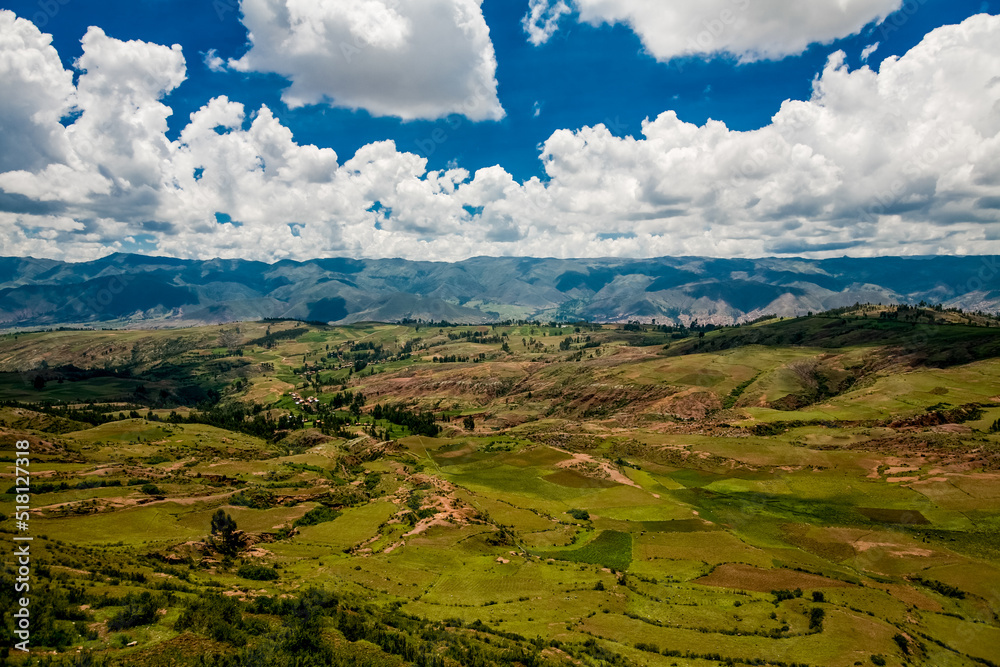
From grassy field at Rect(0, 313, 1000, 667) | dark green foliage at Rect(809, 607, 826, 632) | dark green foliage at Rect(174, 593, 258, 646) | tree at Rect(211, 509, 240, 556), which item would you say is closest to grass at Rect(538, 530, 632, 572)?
grassy field at Rect(0, 313, 1000, 667)

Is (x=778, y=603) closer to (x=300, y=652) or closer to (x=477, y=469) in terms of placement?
(x=300, y=652)

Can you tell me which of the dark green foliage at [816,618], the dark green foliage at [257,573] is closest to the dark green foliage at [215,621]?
the dark green foliage at [257,573]

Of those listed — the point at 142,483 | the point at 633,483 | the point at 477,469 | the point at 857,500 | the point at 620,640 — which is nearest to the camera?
the point at 620,640

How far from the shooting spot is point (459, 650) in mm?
34469

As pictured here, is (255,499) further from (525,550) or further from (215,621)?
(215,621)

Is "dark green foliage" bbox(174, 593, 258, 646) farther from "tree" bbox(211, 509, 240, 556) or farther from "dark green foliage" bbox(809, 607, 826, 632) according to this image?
"dark green foliage" bbox(809, 607, 826, 632)

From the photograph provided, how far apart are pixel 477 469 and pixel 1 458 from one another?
326 ft

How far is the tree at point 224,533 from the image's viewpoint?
188 feet

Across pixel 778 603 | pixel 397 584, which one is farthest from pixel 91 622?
pixel 778 603

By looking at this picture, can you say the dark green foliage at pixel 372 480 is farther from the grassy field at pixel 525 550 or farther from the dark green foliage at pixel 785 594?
the dark green foliage at pixel 785 594

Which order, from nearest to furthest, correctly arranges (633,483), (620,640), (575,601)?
(620,640), (575,601), (633,483)

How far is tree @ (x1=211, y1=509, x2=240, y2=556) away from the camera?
5734 cm

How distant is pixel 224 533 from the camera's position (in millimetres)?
58500

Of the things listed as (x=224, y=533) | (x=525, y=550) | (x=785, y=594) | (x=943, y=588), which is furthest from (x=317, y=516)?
(x=943, y=588)
